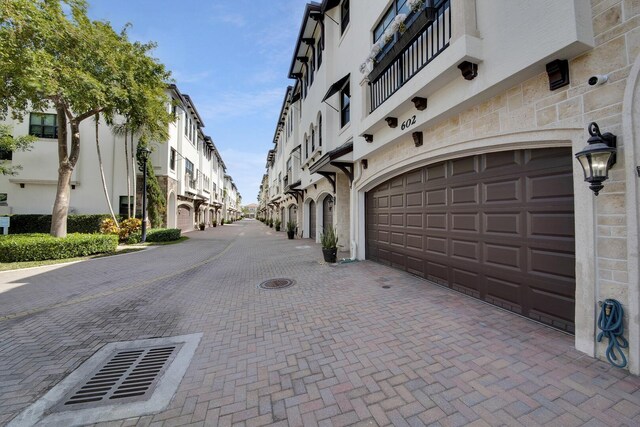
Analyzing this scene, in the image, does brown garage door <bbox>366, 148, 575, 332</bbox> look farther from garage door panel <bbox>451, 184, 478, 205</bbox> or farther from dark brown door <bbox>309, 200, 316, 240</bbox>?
dark brown door <bbox>309, 200, 316, 240</bbox>

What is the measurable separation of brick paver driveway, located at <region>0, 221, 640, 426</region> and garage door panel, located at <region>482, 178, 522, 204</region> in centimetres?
193

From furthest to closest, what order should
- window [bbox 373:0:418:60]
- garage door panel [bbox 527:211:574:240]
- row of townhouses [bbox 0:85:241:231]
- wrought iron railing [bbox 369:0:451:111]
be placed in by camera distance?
row of townhouses [bbox 0:85:241:231] < window [bbox 373:0:418:60] < wrought iron railing [bbox 369:0:451:111] < garage door panel [bbox 527:211:574:240]

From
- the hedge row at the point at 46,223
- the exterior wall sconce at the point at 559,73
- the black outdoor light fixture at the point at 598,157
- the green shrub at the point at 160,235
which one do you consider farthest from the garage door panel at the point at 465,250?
the hedge row at the point at 46,223

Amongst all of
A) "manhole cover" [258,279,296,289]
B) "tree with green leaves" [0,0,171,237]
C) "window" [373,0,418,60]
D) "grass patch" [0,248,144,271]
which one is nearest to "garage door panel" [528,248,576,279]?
"manhole cover" [258,279,296,289]

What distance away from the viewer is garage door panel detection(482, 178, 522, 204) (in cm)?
403

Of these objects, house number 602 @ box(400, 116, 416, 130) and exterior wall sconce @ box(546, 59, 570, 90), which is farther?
house number 602 @ box(400, 116, 416, 130)

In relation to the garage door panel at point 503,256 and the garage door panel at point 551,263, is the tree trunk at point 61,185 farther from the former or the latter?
the garage door panel at point 551,263

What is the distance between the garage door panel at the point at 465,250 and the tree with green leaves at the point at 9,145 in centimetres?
2081

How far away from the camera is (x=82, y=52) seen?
9.33m

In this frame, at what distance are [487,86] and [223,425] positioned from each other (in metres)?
5.54

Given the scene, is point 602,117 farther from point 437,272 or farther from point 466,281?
point 437,272

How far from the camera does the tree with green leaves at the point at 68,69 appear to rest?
7.75 meters

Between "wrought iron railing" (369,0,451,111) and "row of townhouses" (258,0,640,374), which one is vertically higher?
"wrought iron railing" (369,0,451,111)

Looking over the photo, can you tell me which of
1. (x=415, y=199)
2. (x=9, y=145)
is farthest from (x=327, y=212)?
(x=9, y=145)
